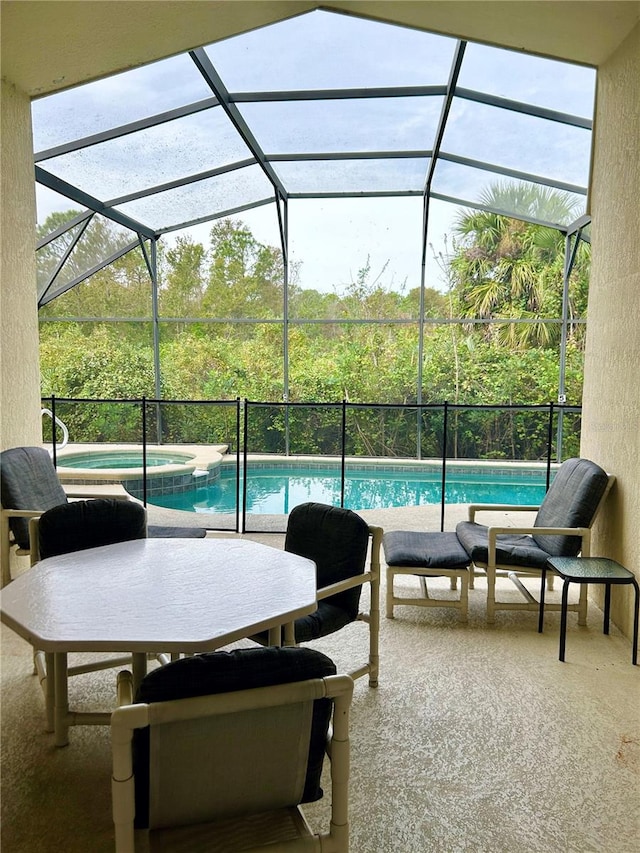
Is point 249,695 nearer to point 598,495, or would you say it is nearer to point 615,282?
point 598,495

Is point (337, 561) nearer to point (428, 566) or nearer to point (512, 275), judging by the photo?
point (428, 566)

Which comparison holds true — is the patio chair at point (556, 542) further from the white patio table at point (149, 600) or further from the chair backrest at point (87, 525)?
the chair backrest at point (87, 525)

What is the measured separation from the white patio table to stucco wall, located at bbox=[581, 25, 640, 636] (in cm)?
193

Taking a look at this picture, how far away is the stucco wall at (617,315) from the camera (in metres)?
3.20

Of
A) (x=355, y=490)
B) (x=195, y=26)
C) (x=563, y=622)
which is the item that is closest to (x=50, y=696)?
(x=563, y=622)

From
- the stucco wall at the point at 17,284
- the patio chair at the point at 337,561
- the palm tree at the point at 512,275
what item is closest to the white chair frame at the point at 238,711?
the patio chair at the point at 337,561

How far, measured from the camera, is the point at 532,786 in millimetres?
2014

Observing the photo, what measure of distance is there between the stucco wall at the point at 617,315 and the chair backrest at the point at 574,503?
0.12 meters

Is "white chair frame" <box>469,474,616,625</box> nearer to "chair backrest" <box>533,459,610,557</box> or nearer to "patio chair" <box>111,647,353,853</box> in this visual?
"chair backrest" <box>533,459,610,557</box>

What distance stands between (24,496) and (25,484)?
0.25ft

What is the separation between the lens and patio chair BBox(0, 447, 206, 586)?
10.7ft

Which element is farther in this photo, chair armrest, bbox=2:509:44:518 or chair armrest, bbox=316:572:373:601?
chair armrest, bbox=2:509:44:518


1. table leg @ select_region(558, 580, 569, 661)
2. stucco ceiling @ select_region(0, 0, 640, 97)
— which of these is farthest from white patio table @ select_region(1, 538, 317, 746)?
stucco ceiling @ select_region(0, 0, 640, 97)

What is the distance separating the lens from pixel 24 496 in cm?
336
